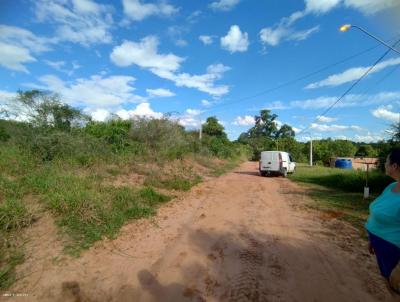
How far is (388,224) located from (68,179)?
286 inches

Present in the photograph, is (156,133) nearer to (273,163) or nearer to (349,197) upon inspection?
(273,163)

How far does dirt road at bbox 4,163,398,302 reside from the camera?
12.2 ft

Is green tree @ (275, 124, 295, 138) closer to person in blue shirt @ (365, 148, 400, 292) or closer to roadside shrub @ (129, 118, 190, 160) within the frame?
roadside shrub @ (129, 118, 190, 160)

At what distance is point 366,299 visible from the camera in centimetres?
358

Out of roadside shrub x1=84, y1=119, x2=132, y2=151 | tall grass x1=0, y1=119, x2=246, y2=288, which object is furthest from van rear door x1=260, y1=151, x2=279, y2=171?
roadside shrub x1=84, y1=119, x2=132, y2=151

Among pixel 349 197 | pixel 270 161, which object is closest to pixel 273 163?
pixel 270 161

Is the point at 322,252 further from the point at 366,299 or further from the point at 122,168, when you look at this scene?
the point at 122,168

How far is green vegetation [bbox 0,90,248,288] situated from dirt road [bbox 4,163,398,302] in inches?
18.2

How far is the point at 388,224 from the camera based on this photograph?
244 cm

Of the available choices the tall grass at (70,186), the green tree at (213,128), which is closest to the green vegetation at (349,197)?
the tall grass at (70,186)

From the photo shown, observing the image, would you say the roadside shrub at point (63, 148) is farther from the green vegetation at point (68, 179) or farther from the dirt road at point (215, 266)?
the dirt road at point (215, 266)

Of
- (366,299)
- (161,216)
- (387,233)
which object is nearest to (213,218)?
(161,216)

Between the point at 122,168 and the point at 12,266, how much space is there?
708cm

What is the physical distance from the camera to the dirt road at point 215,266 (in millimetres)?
3705
